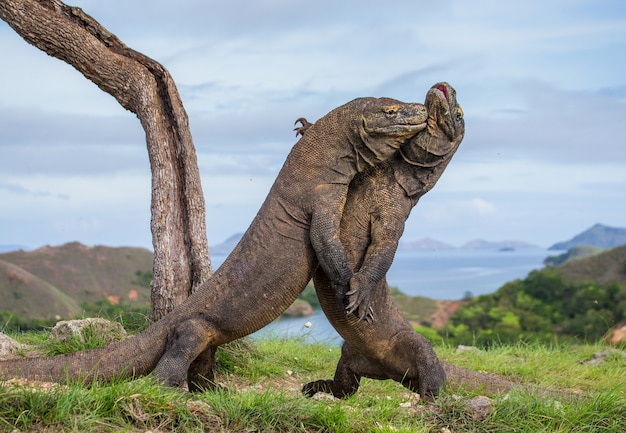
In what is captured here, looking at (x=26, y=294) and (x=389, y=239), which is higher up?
(x=389, y=239)

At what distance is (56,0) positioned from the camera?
29.7ft

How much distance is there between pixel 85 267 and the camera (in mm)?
15641

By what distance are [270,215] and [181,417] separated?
165cm

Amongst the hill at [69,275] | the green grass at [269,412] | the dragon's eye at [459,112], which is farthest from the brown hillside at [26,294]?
the dragon's eye at [459,112]

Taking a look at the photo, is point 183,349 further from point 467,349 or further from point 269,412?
point 467,349

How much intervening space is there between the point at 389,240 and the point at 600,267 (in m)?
18.2

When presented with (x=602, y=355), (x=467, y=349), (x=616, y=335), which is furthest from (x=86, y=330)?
(x=616, y=335)

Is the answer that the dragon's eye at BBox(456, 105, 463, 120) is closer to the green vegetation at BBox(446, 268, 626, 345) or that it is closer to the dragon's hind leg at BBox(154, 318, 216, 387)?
the dragon's hind leg at BBox(154, 318, 216, 387)

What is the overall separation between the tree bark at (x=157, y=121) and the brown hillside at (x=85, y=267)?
617 centimetres

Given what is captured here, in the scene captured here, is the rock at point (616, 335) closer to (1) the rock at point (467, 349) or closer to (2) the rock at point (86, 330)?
(1) the rock at point (467, 349)

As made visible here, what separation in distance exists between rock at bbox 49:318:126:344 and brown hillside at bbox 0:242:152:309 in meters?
6.17

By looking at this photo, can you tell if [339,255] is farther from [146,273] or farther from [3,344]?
[146,273]

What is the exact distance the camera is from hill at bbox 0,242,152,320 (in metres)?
13.5

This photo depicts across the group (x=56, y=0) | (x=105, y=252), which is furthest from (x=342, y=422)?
(x=105, y=252)
